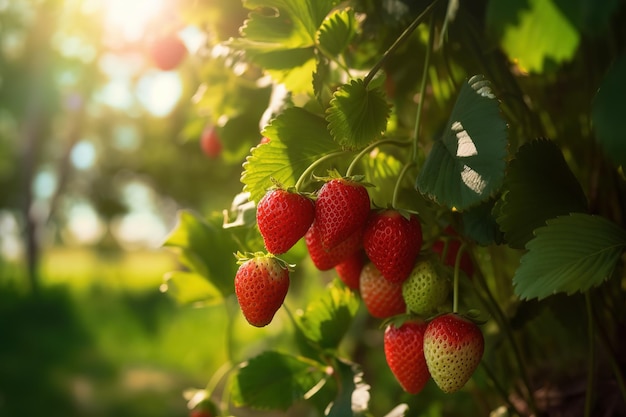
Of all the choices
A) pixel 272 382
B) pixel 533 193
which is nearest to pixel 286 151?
pixel 533 193

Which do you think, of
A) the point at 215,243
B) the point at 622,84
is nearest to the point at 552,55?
the point at 622,84

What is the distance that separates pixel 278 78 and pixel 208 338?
Result: 205 inches

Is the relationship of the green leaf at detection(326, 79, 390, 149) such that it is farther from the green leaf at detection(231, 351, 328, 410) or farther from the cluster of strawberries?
the green leaf at detection(231, 351, 328, 410)

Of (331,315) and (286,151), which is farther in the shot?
(331,315)

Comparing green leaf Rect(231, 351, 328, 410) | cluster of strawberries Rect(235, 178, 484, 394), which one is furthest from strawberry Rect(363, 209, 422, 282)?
green leaf Rect(231, 351, 328, 410)

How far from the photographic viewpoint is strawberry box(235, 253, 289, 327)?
0.81 metres

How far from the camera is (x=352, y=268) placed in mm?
995

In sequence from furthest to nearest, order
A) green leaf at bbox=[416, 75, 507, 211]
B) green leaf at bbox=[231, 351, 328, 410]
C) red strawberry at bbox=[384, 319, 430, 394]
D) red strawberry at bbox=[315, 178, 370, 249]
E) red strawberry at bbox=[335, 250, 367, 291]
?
1. green leaf at bbox=[231, 351, 328, 410]
2. red strawberry at bbox=[335, 250, 367, 291]
3. red strawberry at bbox=[384, 319, 430, 394]
4. red strawberry at bbox=[315, 178, 370, 249]
5. green leaf at bbox=[416, 75, 507, 211]

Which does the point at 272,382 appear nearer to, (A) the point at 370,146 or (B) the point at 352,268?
(B) the point at 352,268

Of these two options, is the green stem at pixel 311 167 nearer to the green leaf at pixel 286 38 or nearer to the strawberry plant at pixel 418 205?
the strawberry plant at pixel 418 205

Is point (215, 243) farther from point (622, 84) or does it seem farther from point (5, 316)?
point (5, 316)

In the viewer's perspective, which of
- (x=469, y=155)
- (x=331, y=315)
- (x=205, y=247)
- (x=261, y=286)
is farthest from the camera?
(x=205, y=247)

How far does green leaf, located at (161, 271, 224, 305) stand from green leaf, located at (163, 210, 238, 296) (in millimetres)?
34

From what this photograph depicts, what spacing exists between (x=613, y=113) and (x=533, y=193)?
314 millimetres
